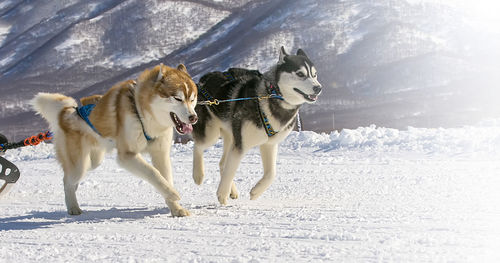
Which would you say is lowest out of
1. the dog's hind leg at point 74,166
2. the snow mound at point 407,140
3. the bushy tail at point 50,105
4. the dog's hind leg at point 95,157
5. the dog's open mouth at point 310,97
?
the snow mound at point 407,140

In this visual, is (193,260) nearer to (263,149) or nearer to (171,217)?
(171,217)

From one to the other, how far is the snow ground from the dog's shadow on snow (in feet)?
0.04

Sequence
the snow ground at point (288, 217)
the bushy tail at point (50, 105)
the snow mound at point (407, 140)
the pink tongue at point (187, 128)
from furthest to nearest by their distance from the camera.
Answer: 1. the snow mound at point (407, 140)
2. the bushy tail at point (50, 105)
3. the pink tongue at point (187, 128)
4. the snow ground at point (288, 217)

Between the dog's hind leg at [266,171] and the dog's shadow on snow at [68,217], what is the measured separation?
0.99 metres

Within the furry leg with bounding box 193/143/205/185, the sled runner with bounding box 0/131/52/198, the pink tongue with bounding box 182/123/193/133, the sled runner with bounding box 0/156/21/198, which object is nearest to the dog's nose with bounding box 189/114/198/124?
the pink tongue with bounding box 182/123/193/133

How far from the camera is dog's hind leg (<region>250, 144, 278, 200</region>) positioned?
5777 millimetres

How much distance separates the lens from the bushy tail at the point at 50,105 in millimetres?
5555

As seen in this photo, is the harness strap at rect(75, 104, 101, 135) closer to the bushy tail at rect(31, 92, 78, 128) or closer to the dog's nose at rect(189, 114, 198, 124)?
the bushy tail at rect(31, 92, 78, 128)

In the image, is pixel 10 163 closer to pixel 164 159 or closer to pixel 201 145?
pixel 201 145

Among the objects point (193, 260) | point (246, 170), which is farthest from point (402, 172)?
point (193, 260)

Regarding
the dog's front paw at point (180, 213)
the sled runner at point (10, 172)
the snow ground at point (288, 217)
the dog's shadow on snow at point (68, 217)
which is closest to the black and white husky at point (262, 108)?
the snow ground at point (288, 217)

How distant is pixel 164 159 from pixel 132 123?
0.53 m

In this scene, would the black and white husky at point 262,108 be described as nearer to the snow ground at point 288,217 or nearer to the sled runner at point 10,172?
the snow ground at point 288,217

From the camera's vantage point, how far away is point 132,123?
187 inches
